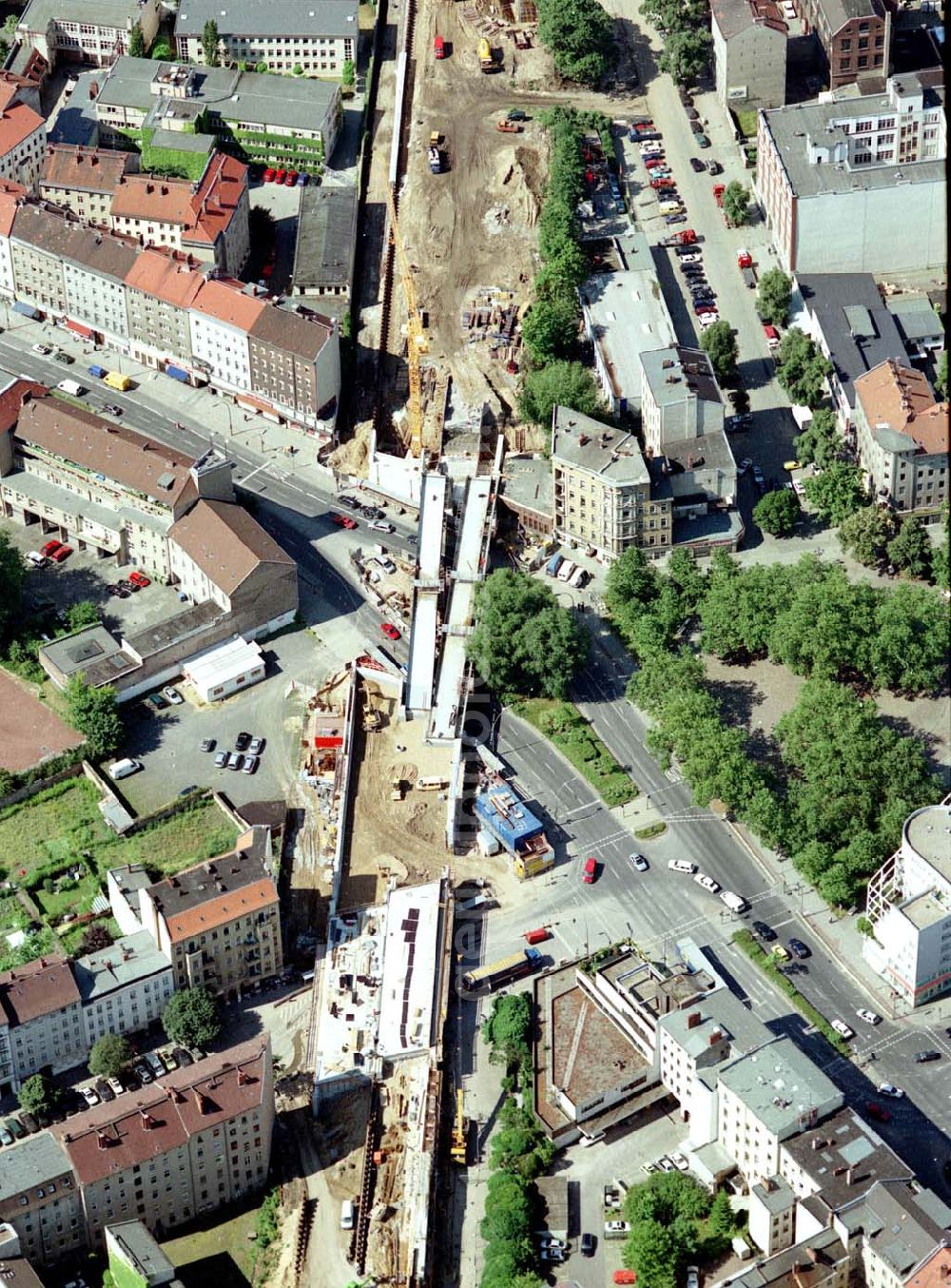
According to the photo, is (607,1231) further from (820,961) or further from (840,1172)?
(820,961)

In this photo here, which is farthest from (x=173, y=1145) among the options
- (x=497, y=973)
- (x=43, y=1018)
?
(x=497, y=973)

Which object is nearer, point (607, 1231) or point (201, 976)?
point (607, 1231)


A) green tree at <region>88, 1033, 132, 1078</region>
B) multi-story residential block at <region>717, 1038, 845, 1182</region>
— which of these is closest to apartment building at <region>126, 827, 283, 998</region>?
green tree at <region>88, 1033, 132, 1078</region>

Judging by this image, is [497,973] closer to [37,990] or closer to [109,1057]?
[109,1057]

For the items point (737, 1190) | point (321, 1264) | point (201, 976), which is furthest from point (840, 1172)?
point (201, 976)

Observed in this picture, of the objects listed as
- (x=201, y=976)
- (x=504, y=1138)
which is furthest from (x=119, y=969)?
(x=504, y=1138)

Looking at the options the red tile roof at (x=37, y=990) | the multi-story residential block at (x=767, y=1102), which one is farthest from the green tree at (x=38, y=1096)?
the multi-story residential block at (x=767, y=1102)

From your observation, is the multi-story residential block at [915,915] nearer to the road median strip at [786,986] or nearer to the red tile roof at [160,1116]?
the road median strip at [786,986]
